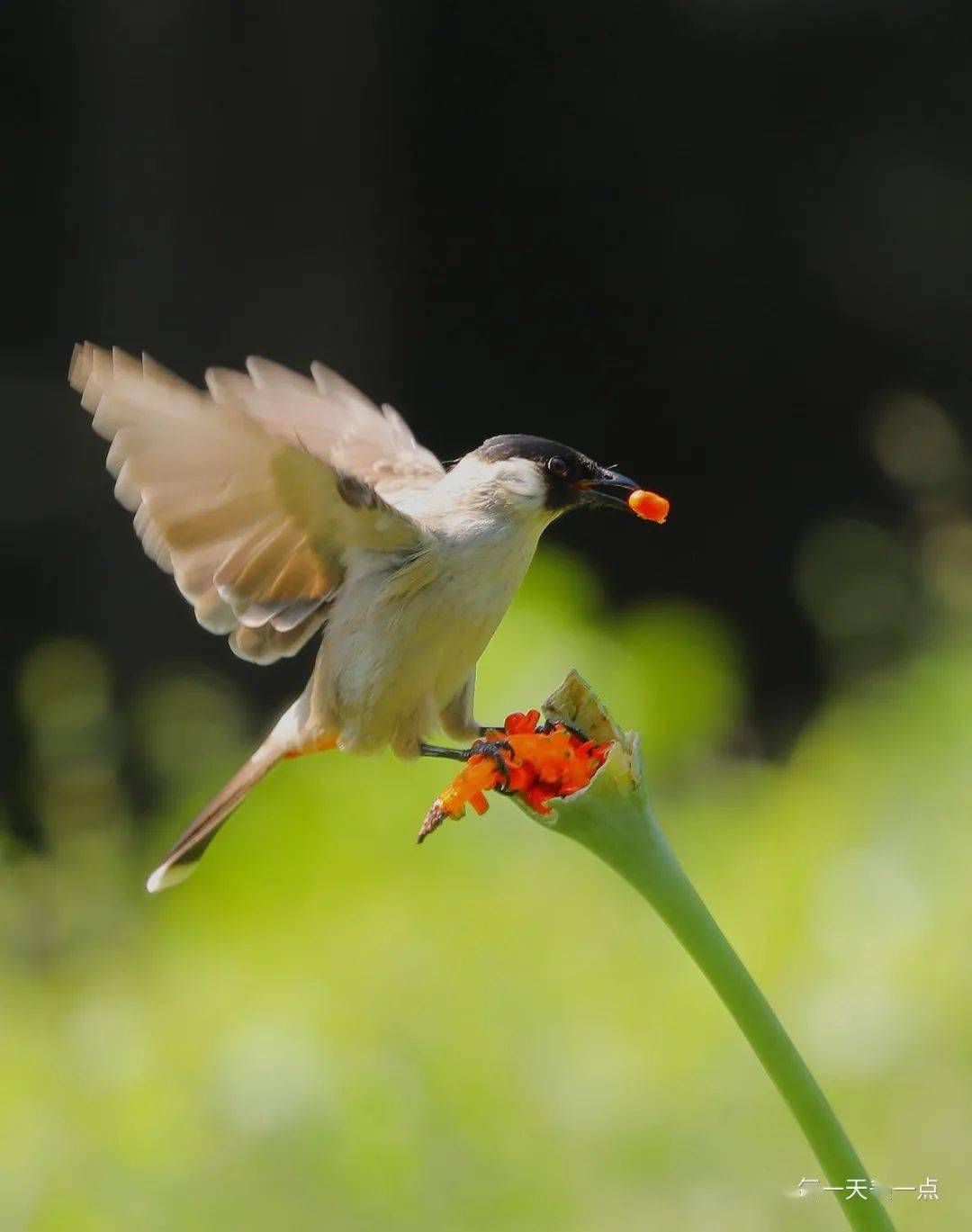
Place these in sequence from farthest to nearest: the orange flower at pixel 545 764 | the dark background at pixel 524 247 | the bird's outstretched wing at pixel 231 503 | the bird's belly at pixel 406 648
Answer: the dark background at pixel 524 247 < the bird's belly at pixel 406 648 < the bird's outstretched wing at pixel 231 503 < the orange flower at pixel 545 764

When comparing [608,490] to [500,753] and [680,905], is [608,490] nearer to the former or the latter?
[500,753]

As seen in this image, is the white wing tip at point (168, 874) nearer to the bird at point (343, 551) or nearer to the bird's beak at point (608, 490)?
the bird at point (343, 551)

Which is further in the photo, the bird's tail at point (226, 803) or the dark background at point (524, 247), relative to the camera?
the dark background at point (524, 247)

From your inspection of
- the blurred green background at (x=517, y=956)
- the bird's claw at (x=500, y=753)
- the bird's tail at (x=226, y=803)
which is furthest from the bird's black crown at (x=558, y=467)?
the blurred green background at (x=517, y=956)

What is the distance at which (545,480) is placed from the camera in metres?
2.06

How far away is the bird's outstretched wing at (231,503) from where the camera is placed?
1716mm

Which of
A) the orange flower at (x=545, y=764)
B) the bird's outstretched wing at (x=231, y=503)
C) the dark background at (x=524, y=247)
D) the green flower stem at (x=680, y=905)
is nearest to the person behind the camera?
the green flower stem at (x=680, y=905)

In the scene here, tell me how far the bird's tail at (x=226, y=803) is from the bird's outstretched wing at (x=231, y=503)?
149 millimetres

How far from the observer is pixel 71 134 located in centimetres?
451

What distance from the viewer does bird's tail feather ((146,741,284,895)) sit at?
7.51 feet

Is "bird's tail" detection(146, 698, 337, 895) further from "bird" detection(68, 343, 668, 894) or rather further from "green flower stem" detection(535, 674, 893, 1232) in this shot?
"green flower stem" detection(535, 674, 893, 1232)

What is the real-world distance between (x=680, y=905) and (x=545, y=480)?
3.34 ft

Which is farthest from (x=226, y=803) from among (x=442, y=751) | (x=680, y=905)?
(x=680, y=905)

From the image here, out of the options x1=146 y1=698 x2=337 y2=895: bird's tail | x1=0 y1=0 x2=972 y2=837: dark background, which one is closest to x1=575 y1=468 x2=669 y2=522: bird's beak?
x1=146 y1=698 x2=337 y2=895: bird's tail
